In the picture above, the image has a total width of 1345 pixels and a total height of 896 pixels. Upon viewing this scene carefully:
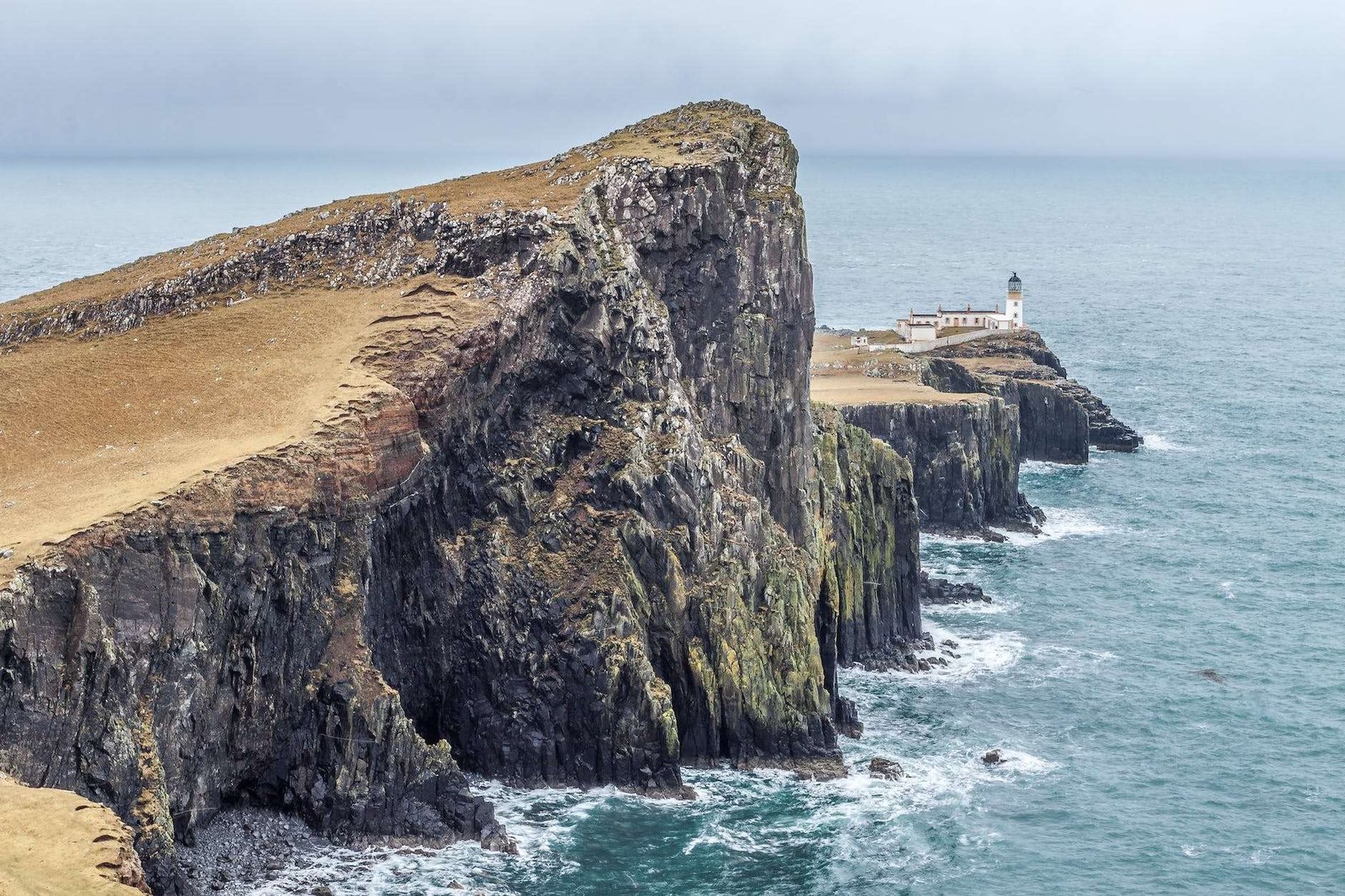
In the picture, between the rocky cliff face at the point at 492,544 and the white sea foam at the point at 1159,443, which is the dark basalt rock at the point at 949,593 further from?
the white sea foam at the point at 1159,443

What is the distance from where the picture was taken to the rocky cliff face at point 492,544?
220 feet

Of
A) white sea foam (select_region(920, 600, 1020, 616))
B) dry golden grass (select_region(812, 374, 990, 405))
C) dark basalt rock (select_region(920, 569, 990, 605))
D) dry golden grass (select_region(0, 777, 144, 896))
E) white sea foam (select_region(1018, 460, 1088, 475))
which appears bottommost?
white sea foam (select_region(920, 600, 1020, 616))

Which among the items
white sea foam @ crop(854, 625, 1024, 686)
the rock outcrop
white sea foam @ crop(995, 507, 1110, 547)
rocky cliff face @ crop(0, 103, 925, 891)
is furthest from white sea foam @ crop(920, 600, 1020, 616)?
the rock outcrop

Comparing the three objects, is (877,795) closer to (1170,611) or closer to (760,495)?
(760,495)

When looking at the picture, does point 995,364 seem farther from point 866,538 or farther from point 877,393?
point 866,538

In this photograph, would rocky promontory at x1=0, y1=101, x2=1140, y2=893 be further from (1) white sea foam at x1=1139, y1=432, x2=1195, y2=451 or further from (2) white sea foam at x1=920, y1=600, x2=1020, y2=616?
(1) white sea foam at x1=1139, y1=432, x2=1195, y2=451

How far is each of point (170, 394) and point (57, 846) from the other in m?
33.5

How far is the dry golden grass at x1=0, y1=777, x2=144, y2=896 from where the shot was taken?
48531 millimetres

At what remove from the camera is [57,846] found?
51000 mm

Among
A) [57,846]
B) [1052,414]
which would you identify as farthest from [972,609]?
[57,846]

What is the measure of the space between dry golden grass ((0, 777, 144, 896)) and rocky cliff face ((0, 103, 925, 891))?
7.89 metres

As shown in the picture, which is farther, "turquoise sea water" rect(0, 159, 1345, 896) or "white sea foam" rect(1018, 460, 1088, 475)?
"white sea foam" rect(1018, 460, 1088, 475)

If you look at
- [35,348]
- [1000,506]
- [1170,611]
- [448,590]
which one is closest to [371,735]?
[448,590]

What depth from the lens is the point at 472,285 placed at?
286ft
